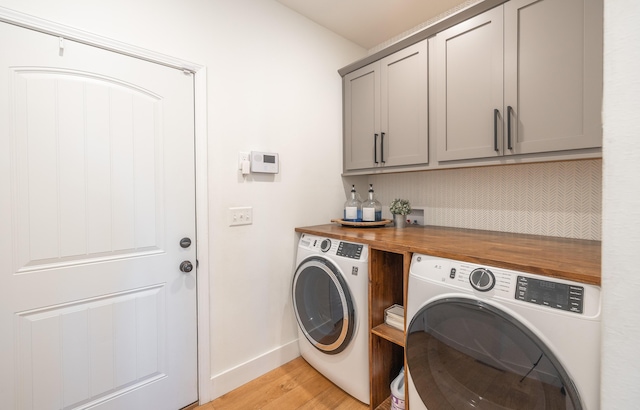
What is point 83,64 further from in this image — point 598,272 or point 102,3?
point 598,272

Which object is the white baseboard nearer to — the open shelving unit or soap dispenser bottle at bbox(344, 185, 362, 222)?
the open shelving unit

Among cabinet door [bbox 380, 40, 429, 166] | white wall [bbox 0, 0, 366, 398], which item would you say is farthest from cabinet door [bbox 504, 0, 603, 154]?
white wall [bbox 0, 0, 366, 398]

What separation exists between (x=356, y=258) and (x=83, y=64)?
1658 millimetres

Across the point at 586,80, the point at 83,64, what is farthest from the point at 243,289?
the point at 586,80

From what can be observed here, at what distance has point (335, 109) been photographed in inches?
91.2

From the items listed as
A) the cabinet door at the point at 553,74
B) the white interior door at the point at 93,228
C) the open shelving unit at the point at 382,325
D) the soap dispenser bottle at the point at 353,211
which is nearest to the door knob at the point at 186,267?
the white interior door at the point at 93,228

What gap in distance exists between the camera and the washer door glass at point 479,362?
33.9 inches

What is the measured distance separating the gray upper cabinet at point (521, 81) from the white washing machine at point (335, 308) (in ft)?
3.03

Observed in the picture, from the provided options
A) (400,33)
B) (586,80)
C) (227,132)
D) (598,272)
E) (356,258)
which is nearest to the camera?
(598,272)

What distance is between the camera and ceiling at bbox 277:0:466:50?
1905 mm

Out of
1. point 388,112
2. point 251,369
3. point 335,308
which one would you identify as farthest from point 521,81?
point 251,369

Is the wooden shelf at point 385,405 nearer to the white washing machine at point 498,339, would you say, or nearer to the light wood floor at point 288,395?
the light wood floor at point 288,395

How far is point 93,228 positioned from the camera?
4.18ft


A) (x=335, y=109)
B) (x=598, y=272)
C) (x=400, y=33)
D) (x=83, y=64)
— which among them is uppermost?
(x=400, y=33)
